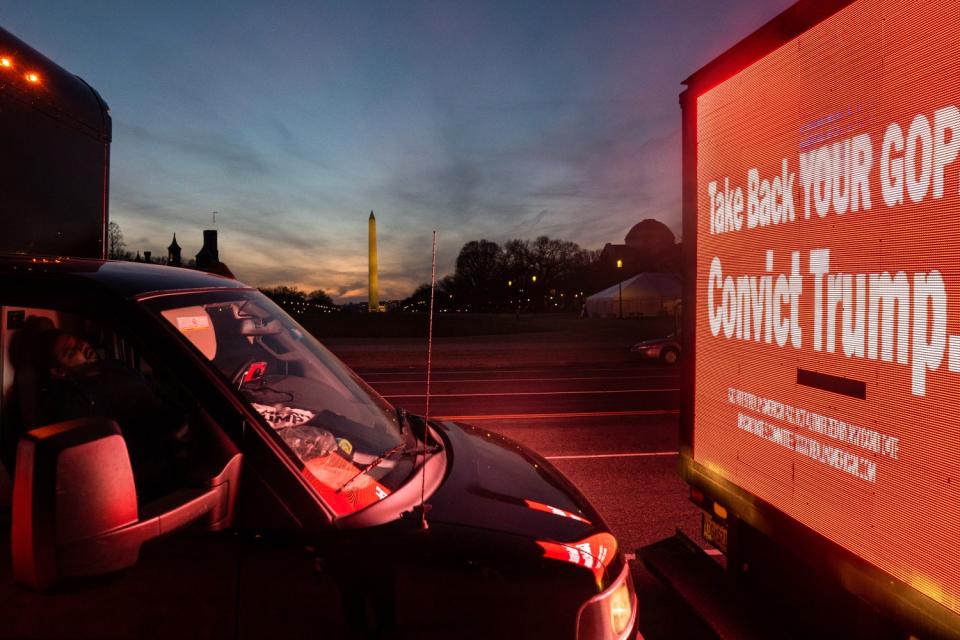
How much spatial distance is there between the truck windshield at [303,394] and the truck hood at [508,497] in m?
0.22

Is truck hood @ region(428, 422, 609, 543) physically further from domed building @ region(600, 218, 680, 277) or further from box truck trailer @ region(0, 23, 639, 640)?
domed building @ region(600, 218, 680, 277)

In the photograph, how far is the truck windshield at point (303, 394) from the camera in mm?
1992

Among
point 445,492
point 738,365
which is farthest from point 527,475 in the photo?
point 738,365

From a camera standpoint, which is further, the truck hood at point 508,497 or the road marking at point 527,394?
the road marking at point 527,394

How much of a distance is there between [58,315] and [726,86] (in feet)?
10.1

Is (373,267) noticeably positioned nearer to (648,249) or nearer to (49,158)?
(49,158)

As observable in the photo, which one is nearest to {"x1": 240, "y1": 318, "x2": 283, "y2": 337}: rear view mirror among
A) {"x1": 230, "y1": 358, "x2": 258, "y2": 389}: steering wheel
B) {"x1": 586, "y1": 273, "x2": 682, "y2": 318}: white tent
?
{"x1": 230, "y1": 358, "x2": 258, "y2": 389}: steering wheel

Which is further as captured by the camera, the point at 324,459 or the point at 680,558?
the point at 680,558

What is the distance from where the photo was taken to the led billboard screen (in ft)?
5.56

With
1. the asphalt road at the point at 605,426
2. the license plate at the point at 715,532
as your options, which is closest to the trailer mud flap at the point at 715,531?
the license plate at the point at 715,532

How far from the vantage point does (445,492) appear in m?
2.05

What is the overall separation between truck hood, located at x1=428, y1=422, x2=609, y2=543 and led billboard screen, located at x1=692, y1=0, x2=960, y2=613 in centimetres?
88

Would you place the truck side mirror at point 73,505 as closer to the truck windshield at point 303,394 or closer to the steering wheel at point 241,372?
the truck windshield at point 303,394

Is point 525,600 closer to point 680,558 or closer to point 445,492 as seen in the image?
point 445,492
